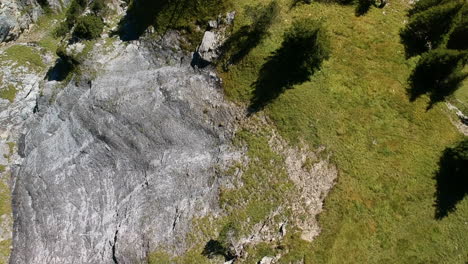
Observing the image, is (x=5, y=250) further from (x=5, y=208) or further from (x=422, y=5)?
(x=422, y=5)

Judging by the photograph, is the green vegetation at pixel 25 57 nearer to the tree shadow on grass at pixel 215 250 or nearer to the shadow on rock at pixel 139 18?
the shadow on rock at pixel 139 18

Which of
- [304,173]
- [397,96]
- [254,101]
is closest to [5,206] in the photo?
[254,101]

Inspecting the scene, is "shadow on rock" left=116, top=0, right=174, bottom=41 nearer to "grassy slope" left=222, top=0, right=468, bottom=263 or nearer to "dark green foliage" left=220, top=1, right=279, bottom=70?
"dark green foliage" left=220, top=1, right=279, bottom=70

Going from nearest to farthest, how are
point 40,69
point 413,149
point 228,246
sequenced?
point 228,246 → point 413,149 → point 40,69

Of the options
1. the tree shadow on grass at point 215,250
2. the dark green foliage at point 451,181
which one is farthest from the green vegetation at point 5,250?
the dark green foliage at point 451,181

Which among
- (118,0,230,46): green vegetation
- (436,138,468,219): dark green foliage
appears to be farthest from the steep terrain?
(436,138,468,219): dark green foliage

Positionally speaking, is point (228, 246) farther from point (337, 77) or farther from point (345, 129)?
point (337, 77)
